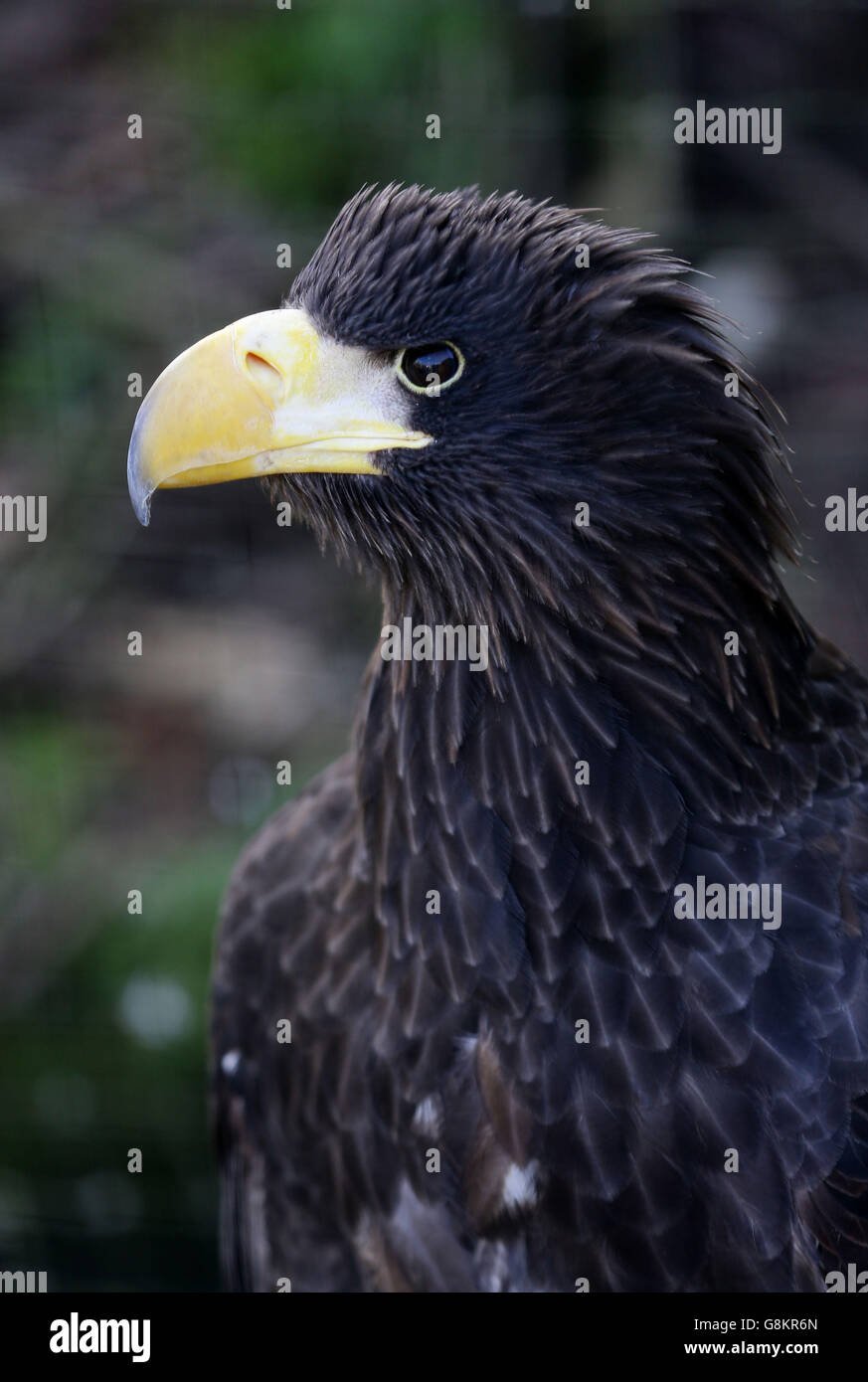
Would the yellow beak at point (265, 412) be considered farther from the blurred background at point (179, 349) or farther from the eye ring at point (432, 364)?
the blurred background at point (179, 349)

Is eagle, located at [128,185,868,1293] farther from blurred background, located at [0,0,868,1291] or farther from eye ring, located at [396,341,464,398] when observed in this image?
blurred background, located at [0,0,868,1291]

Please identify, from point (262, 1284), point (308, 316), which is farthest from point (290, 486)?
point (262, 1284)

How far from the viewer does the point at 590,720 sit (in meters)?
1.87

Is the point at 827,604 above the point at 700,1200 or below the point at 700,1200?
above

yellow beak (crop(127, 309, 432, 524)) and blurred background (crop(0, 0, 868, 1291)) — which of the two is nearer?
yellow beak (crop(127, 309, 432, 524))

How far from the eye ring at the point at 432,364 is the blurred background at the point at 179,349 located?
1804mm

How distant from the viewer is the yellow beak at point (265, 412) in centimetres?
184

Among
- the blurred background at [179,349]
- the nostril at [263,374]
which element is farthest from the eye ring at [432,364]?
the blurred background at [179,349]

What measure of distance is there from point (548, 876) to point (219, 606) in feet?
7.67

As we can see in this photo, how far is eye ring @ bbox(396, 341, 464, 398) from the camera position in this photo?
1832 millimetres

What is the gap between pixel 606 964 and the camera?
6.17 feet

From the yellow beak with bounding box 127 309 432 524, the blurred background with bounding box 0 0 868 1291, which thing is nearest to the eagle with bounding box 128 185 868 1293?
the yellow beak with bounding box 127 309 432 524
